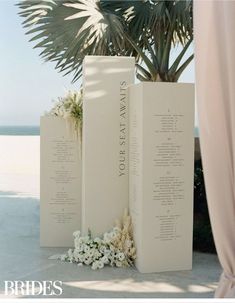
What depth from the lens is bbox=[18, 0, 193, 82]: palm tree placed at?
4.64 meters

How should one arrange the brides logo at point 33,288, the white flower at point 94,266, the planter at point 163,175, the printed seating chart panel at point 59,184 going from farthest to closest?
the printed seating chart panel at point 59,184 → the white flower at point 94,266 → the planter at point 163,175 → the brides logo at point 33,288

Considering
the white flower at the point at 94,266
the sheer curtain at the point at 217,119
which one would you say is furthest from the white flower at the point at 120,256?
the sheer curtain at the point at 217,119

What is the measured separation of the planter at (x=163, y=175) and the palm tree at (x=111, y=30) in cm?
110

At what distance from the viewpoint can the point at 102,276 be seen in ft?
12.2

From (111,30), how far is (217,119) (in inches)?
119

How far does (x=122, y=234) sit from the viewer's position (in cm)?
410

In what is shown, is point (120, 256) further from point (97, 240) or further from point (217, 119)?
point (217, 119)

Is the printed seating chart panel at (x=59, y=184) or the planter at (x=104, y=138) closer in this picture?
A: the planter at (x=104, y=138)

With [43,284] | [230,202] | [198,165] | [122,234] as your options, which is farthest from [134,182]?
[230,202]

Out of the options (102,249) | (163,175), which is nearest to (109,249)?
(102,249)

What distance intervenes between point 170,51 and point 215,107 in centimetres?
351

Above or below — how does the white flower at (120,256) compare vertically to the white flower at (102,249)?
below

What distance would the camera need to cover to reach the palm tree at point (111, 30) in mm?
4641

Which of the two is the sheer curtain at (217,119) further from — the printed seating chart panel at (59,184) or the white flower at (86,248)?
the printed seating chart panel at (59,184)
